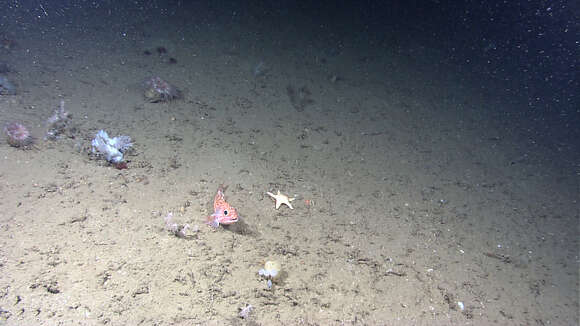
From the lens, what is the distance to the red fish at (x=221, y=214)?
330 cm

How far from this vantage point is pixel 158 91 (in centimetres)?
507

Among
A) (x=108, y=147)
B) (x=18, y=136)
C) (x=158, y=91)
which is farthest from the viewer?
(x=158, y=91)

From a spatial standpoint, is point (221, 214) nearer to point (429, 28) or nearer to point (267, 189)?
point (267, 189)

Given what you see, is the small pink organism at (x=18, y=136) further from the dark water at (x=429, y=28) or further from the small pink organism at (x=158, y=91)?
the dark water at (x=429, y=28)

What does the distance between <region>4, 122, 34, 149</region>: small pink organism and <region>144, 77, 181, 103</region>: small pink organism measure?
1.88 meters

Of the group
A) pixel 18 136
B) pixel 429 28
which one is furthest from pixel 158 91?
pixel 429 28

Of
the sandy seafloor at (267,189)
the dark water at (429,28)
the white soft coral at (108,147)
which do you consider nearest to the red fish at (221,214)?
the sandy seafloor at (267,189)

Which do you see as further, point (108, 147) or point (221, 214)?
point (108, 147)

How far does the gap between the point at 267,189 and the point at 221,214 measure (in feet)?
3.00

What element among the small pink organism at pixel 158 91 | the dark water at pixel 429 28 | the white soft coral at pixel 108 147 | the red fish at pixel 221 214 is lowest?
the red fish at pixel 221 214

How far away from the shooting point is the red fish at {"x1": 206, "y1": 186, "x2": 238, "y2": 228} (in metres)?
3.30

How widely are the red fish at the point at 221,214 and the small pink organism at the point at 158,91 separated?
2.81 metres

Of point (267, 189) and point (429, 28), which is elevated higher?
point (429, 28)

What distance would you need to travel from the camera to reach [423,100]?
693cm
